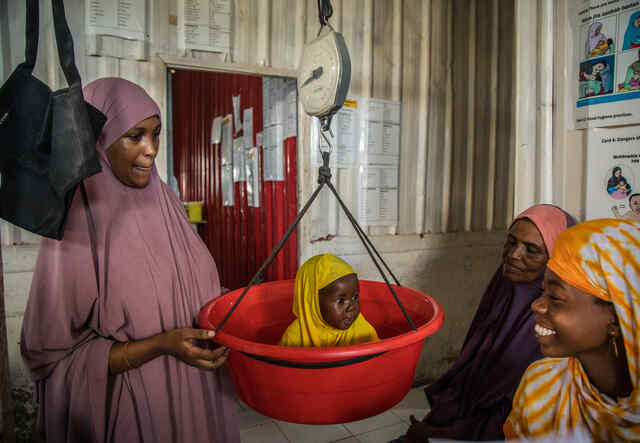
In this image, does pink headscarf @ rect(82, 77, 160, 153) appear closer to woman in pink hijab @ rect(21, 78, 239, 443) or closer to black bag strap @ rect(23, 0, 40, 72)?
woman in pink hijab @ rect(21, 78, 239, 443)

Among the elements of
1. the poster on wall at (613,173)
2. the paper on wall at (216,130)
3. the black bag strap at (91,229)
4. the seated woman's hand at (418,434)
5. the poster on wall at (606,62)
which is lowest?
the seated woman's hand at (418,434)

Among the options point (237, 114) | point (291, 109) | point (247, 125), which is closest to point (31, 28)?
point (291, 109)

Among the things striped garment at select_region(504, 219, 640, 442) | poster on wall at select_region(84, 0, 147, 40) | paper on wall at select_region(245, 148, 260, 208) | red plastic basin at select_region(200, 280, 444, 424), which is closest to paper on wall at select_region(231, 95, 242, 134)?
paper on wall at select_region(245, 148, 260, 208)

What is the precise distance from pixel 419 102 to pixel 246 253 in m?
2.33

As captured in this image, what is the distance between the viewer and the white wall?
8.67 feet

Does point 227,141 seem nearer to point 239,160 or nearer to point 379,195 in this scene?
point 239,160

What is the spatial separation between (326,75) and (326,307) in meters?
0.91

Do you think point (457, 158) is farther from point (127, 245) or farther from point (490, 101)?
point (127, 245)

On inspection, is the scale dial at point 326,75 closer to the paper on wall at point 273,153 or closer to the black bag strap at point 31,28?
the black bag strap at point 31,28

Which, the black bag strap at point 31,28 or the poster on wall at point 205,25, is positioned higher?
the poster on wall at point 205,25

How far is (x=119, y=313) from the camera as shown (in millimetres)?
1306

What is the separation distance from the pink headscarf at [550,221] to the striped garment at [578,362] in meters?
0.62

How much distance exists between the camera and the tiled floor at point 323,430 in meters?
2.87

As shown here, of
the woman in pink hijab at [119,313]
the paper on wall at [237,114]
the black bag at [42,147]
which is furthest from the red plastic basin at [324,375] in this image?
the paper on wall at [237,114]
